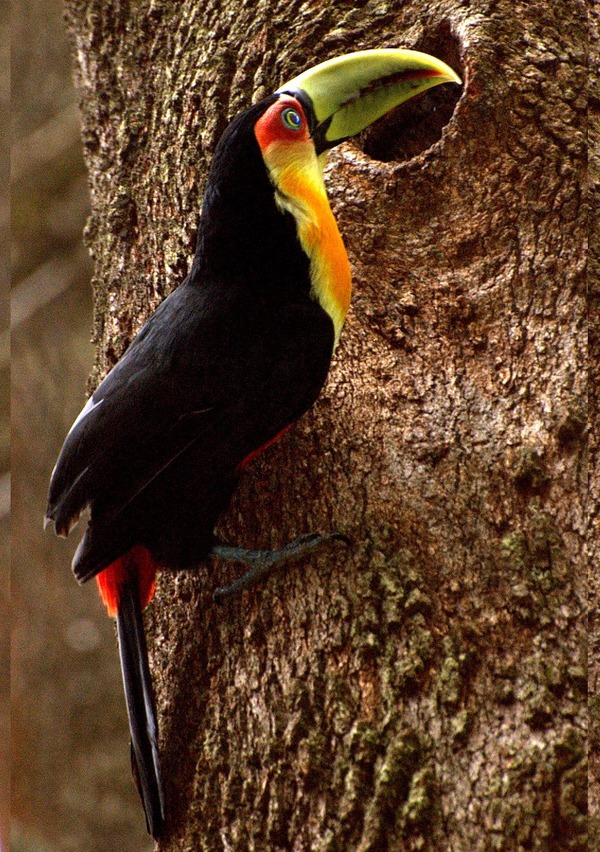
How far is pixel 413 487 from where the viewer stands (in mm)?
1861

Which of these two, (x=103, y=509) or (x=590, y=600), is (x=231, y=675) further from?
(x=590, y=600)

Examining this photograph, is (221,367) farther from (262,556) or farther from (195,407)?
(262,556)

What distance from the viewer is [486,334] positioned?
1.98 metres

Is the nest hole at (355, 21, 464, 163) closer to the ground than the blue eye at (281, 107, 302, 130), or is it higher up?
closer to the ground

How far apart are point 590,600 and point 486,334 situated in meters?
0.55

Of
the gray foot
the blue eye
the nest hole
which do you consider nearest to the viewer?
the gray foot

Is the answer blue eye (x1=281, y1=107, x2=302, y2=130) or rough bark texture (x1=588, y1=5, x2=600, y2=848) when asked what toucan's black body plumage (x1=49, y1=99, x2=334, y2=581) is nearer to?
blue eye (x1=281, y1=107, x2=302, y2=130)

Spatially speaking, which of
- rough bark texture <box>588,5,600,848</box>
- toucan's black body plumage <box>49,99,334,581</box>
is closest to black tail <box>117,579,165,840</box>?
toucan's black body plumage <box>49,99,334,581</box>

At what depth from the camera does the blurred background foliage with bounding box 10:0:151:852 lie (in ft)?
12.6

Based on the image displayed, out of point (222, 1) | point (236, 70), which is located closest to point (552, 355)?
point (236, 70)

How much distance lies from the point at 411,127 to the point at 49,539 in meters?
2.28

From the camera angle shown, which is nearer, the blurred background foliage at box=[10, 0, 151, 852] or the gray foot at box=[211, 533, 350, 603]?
the gray foot at box=[211, 533, 350, 603]

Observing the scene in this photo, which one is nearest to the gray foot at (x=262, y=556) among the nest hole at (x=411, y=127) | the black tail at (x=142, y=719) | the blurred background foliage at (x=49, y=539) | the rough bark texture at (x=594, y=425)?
the black tail at (x=142, y=719)

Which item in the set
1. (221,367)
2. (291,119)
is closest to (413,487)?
(221,367)
